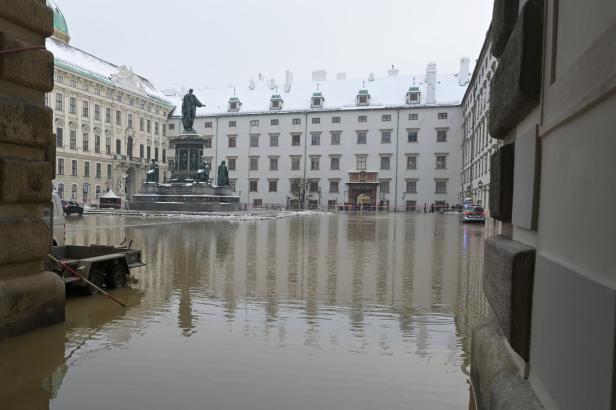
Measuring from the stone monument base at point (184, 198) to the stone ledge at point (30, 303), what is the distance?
112ft

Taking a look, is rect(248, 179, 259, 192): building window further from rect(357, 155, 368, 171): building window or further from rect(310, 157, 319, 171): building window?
rect(357, 155, 368, 171): building window

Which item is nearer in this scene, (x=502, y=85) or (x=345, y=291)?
(x=502, y=85)

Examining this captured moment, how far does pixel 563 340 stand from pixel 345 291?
6.99 metres

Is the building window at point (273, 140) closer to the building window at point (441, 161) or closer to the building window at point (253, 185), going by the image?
the building window at point (253, 185)

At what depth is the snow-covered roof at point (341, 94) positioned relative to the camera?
72363 millimetres

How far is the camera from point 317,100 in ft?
253

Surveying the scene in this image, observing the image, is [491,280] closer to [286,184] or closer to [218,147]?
[286,184]

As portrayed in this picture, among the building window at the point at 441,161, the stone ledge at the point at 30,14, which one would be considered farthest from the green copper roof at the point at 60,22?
the stone ledge at the point at 30,14

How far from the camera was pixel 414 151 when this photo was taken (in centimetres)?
7050

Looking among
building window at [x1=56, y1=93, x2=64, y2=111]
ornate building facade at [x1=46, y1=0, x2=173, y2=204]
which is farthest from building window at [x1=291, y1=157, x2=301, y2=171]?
building window at [x1=56, y1=93, x2=64, y2=111]

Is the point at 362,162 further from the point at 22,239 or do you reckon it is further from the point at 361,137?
the point at 22,239

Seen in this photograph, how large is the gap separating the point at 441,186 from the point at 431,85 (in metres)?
14.8

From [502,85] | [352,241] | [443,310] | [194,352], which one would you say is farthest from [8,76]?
[352,241]

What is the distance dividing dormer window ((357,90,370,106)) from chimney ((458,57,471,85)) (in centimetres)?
1325
